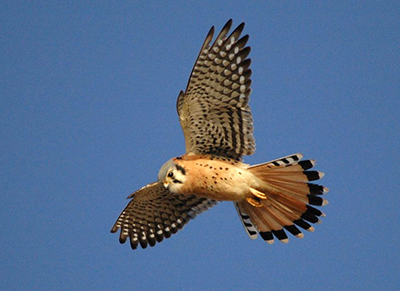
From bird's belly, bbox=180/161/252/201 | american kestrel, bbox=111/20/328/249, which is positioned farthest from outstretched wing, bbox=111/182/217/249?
bird's belly, bbox=180/161/252/201

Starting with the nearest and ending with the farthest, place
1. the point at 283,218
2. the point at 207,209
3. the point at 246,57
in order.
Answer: the point at 246,57 < the point at 283,218 < the point at 207,209

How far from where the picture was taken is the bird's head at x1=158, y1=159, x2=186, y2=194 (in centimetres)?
822

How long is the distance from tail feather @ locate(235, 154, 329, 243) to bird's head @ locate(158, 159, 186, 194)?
0.85m

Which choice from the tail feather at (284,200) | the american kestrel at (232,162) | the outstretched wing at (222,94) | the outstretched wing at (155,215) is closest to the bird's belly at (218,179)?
Answer: the american kestrel at (232,162)

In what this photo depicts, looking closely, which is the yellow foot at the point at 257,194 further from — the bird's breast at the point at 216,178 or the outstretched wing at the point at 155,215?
the outstretched wing at the point at 155,215

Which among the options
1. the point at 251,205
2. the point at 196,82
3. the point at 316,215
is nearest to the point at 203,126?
the point at 196,82

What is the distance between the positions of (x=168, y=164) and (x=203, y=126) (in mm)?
638

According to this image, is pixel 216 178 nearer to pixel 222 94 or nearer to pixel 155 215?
pixel 222 94

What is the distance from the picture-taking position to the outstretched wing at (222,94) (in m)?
7.98

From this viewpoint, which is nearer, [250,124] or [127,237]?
[250,124]

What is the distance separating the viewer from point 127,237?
9.64 meters

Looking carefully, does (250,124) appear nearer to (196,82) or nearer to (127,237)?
(196,82)

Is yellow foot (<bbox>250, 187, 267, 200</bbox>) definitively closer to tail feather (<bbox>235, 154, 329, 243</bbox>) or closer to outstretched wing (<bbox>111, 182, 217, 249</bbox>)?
tail feather (<bbox>235, 154, 329, 243</bbox>)

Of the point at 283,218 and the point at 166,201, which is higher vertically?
the point at 166,201
